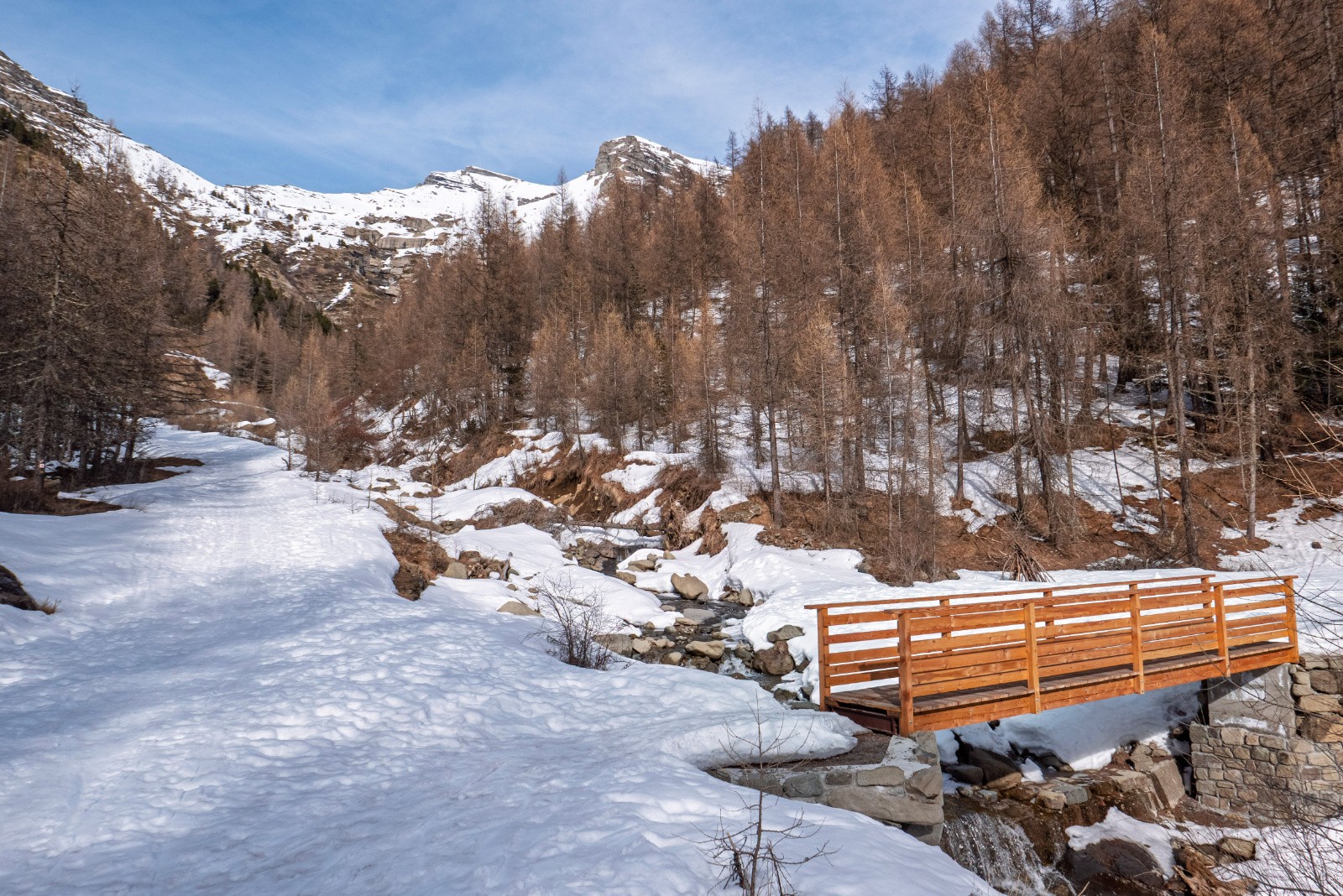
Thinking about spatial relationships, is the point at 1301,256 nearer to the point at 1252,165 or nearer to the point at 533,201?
the point at 1252,165

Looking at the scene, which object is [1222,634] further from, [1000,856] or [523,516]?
[523,516]

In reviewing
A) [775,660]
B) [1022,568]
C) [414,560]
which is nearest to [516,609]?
[414,560]

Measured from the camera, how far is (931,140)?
33.7 metres

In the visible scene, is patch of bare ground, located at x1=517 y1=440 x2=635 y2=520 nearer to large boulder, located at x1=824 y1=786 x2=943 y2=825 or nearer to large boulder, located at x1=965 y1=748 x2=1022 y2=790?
large boulder, located at x1=965 y1=748 x2=1022 y2=790

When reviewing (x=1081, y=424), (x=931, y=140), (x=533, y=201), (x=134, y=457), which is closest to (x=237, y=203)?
(x=533, y=201)

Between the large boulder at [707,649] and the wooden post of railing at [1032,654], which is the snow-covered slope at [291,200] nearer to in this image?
the large boulder at [707,649]

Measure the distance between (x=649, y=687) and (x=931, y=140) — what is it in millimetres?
35752

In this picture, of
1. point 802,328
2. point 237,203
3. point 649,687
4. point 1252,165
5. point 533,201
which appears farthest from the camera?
point 533,201

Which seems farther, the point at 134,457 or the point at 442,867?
the point at 134,457

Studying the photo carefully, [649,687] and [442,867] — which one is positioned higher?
[442,867]

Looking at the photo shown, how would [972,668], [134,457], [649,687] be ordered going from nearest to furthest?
[972,668]
[649,687]
[134,457]

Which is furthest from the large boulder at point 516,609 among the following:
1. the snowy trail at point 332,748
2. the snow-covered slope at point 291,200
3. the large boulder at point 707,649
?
the snow-covered slope at point 291,200

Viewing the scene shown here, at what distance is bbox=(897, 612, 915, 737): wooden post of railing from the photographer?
286 inches

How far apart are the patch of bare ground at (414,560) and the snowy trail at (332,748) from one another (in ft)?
4.93
